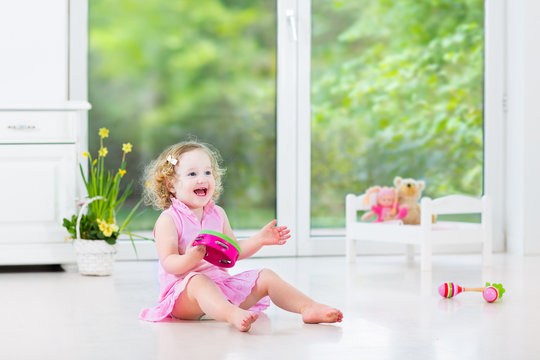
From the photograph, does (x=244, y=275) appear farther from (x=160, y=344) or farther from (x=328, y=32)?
(x=328, y=32)

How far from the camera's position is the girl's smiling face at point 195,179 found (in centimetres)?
214

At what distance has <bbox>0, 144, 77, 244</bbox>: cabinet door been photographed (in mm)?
3084

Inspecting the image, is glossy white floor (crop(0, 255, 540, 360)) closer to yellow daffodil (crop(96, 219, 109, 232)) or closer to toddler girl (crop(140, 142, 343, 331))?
toddler girl (crop(140, 142, 343, 331))

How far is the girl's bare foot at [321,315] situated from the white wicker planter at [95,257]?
1.28 meters

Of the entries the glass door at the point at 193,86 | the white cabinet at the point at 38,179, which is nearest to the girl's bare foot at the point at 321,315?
the white cabinet at the point at 38,179

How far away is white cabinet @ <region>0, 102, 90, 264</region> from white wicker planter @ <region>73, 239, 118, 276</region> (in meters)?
0.13

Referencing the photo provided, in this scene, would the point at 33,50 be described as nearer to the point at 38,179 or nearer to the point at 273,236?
the point at 38,179

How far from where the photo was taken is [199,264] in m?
2.08

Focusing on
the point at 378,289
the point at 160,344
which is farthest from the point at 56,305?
the point at 378,289

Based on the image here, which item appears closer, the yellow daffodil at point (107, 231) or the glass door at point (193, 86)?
the yellow daffodil at point (107, 231)

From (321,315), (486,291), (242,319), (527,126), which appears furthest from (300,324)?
(527,126)

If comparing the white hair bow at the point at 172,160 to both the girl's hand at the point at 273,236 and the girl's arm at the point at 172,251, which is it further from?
the girl's hand at the point at 273,236

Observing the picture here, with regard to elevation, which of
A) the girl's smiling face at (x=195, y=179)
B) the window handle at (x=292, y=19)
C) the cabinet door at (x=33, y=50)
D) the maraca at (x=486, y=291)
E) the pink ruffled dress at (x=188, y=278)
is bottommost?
the maraca at (x=486, y=291)

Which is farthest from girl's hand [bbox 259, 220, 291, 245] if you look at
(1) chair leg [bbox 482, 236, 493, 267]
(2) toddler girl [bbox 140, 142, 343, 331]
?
(1) chair leg [bbox 482, 236, 493, 267]
